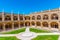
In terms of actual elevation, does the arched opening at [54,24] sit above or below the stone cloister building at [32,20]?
below

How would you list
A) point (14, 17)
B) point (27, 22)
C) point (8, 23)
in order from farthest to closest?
point (27, 22) < point (14, 17) < point (8, 23)

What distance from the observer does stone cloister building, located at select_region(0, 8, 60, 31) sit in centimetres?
3766

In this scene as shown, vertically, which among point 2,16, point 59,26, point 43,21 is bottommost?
point 59,26

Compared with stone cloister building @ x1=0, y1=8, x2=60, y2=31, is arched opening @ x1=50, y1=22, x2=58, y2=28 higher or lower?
lower

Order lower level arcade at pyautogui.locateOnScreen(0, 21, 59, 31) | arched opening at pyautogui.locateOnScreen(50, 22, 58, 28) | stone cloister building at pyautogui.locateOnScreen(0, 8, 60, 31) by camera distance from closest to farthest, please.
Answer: stone cloister building at pyautogui.locateOnScreen(0, 8, 60, 31), lower level arcade at pyautogui.locateOnScreen(0, 21, 59, 31), arched opening at pyautogui.locateOnScreen(50, 22, 58, 28)

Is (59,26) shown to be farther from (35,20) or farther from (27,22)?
(27,22)

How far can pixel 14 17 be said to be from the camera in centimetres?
4378

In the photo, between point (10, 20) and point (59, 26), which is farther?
point (10, 20)

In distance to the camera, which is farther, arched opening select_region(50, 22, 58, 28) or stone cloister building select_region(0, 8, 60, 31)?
arched opening select_region(50, 22, 58, 28)

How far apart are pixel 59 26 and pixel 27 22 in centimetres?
2104

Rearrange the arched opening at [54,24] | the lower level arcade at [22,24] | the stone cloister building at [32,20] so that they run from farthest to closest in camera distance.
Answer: the arched opening at [54,24] < the lower level arcade at [22,24] < the stone cloister building at [32,20]

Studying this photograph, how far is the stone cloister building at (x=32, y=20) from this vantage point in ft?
124

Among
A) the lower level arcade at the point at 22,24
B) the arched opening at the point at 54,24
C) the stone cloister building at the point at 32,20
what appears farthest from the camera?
the arched opening at the point at 54,24

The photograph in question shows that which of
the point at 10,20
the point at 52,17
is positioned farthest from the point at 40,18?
the point at 10,20
